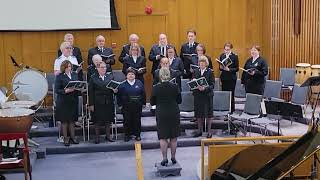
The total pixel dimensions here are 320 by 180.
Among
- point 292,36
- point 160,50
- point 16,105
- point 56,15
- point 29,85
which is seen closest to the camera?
point 16,105

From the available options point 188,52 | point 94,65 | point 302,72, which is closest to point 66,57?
point 94,65

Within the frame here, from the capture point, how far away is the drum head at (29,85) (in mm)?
9750

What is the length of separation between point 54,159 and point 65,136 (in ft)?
1.84

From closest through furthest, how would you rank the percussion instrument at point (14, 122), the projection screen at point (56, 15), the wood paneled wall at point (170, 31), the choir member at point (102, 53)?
the percussion instrument at point (14, 122)
the choir member at point (102, 53)
the projection screen at point (56, 15)
the wood paneled wall at point (170, 31)

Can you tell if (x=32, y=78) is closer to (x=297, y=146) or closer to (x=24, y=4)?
(x=24, y=4)

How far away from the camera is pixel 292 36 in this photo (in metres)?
12.0

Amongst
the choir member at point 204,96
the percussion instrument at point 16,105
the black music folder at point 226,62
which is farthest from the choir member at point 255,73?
the percussion instrument at point 16,105

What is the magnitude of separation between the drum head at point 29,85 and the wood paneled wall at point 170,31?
Answer: 178 cm

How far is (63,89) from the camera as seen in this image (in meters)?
9.04

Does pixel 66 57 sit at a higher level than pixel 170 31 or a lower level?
lower

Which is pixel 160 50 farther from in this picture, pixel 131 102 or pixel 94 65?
pixel 131 102

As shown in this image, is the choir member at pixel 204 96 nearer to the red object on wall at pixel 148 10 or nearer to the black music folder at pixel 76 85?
the black music folder at pixel 76 85

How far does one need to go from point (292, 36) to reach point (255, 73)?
263cm

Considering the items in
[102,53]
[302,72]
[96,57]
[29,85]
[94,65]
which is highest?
[102,53]
